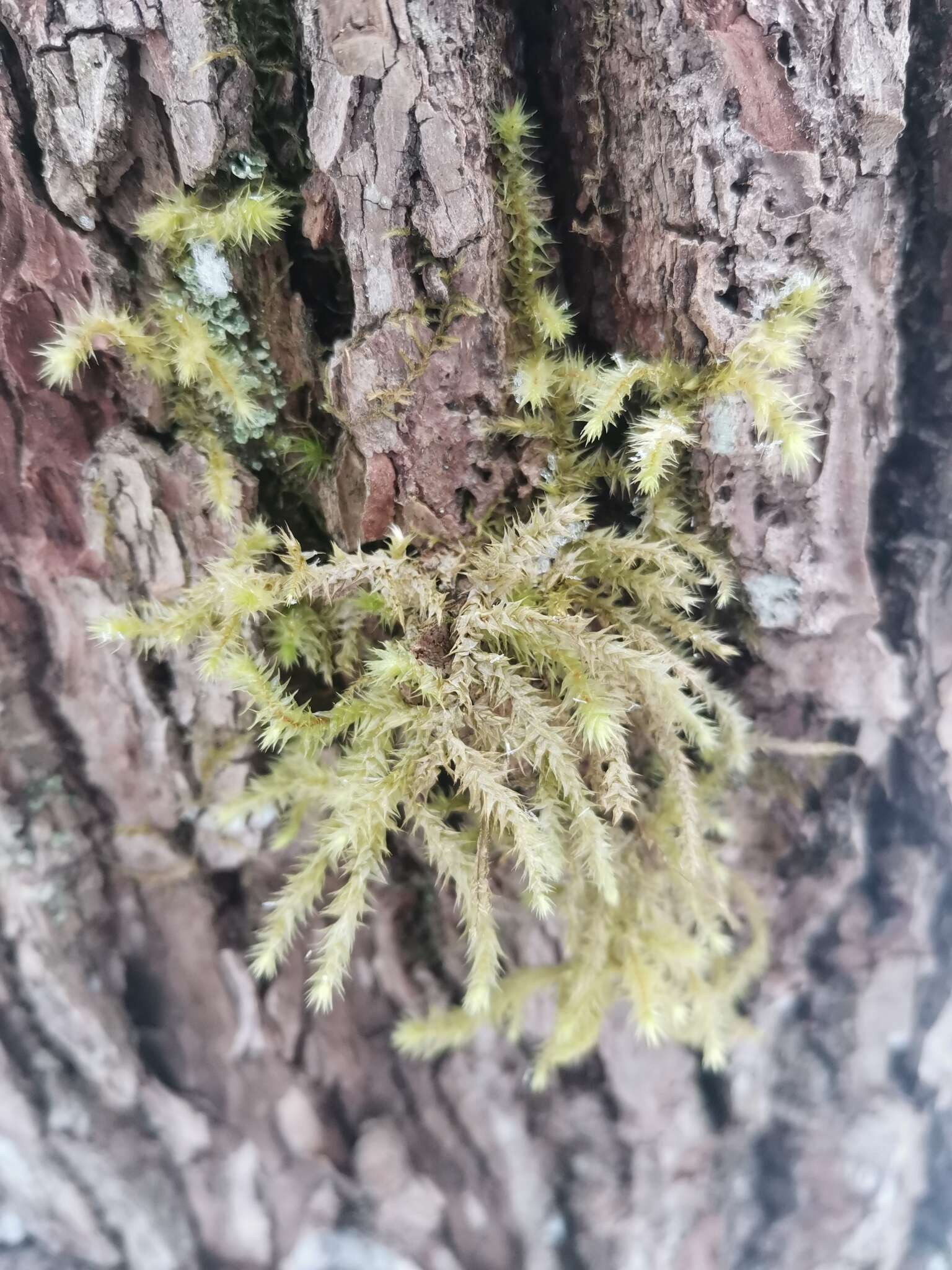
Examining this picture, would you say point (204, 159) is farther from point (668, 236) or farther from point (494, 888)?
point (494, 888)

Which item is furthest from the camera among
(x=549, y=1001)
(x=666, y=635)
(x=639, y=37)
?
(x=549, y=1001)

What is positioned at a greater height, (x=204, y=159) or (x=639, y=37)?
(x=639, y=37)

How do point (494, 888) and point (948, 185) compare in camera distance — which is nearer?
point (948, 185)

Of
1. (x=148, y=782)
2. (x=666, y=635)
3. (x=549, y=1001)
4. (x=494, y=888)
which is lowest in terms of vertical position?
(x=549, y=1001)

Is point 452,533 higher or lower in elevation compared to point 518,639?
higher

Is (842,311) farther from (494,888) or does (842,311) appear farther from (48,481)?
(48,481)

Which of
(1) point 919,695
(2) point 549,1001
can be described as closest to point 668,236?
(1) point 919,695

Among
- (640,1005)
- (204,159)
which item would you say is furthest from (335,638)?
(640,1005)

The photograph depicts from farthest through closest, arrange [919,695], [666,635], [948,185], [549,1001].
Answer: [549,1001]
[919,695]
[666,635]
[948,185]
